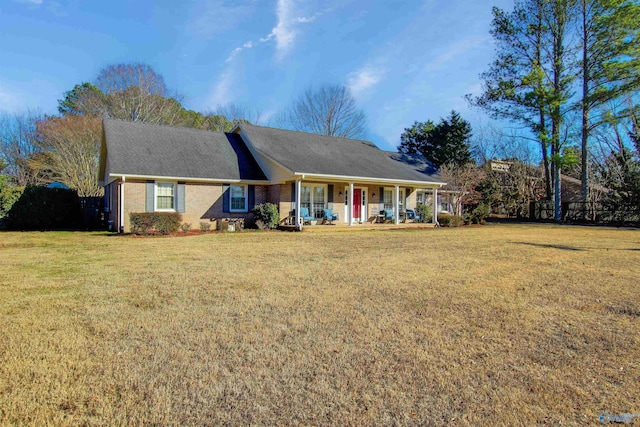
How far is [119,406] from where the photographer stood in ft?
8.48

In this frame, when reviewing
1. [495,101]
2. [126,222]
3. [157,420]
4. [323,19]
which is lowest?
[157,420]

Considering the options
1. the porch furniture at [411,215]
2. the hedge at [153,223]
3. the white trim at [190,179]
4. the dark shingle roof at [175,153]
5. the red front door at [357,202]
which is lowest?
the hedge at [153,223]

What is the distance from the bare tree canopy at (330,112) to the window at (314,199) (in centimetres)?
1772

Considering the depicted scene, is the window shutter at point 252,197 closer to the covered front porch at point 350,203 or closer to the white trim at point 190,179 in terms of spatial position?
the white trim at point 190,179

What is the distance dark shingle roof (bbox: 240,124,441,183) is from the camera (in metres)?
17.9

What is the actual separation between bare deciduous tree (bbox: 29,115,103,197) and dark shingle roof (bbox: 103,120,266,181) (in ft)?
31.3

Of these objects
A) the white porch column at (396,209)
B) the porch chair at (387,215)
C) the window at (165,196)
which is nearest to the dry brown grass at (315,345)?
the window at (165,196)

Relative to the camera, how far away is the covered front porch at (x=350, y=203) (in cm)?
1800

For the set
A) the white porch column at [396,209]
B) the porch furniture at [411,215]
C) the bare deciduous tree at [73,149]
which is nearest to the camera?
the white porch column at [396,209]

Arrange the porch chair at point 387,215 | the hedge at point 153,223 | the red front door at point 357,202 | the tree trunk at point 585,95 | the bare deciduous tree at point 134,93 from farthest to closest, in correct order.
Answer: the bare deciduous tree at point 134,93 < the tree trunk at point 585,95 < the porch chair at point 387,215 < the red front door at point 357,202 < the hedge at point 153,223

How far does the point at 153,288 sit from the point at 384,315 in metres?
3.61

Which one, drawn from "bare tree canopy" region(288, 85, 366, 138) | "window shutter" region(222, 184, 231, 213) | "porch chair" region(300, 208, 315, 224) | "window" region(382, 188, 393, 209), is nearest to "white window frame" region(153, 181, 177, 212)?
"window shutter" region(222, 184, 231, 213)

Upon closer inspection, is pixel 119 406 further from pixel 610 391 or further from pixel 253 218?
pixel 253 218

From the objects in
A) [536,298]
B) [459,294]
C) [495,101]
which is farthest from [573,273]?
[495,101]
